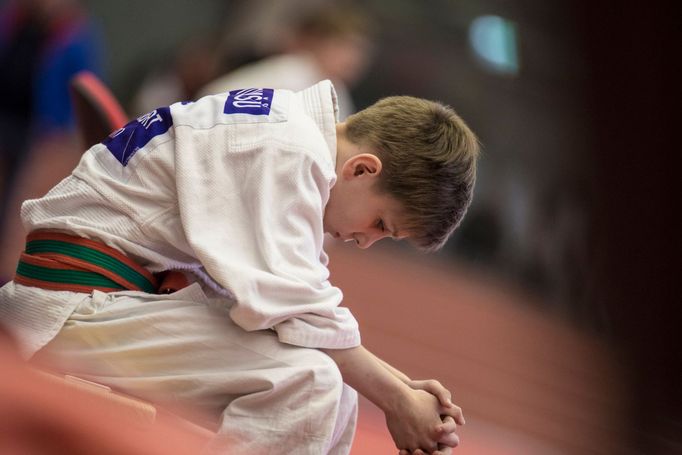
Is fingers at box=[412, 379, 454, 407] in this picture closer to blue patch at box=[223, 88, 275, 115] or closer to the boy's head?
the boy's head

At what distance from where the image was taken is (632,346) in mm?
3715

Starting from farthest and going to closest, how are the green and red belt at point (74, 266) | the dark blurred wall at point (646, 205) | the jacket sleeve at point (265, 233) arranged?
the dark blurred wall at point (646, 205) → the green and red belt at point (74, 266) → the jacket sleeve at point (265, 233)

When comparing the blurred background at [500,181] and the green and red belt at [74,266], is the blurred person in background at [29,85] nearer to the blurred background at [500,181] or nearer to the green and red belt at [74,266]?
the blurred background at [500,181]

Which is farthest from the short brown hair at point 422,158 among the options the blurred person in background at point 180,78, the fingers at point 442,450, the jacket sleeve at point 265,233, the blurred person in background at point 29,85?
the blurred person in background at point 180,78

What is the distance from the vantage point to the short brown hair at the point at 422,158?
1.62 m

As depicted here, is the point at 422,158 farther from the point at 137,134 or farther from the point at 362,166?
the point at 137,134

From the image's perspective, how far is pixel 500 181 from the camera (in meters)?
7.91

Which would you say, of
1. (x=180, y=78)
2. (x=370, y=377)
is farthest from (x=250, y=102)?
(x=180, y=78)

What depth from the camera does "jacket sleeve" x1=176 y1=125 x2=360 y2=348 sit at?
1.43 meters

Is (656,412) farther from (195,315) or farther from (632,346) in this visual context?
(195,315)

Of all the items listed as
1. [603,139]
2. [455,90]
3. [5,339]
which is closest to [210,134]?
[5,339]

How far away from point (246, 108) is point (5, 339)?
24.2 inches

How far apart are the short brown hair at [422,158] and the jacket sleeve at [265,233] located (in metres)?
0.14

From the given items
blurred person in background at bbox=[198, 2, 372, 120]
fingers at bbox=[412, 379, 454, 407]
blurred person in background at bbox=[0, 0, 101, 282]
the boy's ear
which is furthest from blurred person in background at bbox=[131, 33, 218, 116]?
fingers at bbox=[412, 379, 454, 407]
